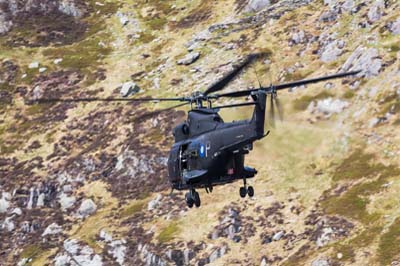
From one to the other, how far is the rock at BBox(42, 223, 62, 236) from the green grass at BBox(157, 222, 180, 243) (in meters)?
14.9

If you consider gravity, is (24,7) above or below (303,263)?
above

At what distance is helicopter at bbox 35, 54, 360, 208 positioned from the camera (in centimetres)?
3906

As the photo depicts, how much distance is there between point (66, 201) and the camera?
9669cm

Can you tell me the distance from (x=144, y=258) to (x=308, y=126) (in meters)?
31.6

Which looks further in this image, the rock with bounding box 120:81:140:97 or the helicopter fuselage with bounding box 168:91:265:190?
the rock with bounding box 120:81:140:97

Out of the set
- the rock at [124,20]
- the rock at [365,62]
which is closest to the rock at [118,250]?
the rock at [365,62]

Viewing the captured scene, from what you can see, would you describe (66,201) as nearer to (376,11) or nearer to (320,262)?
(320,262)

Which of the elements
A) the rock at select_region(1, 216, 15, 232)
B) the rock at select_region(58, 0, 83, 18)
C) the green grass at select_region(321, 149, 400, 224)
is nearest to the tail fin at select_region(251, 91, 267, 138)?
the green grass at select_region(321, 149, 400, 224)

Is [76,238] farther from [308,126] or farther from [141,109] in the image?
[308,126]

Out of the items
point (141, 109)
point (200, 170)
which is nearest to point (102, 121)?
point (141, 109)

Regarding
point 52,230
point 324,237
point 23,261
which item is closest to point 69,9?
point 52,230

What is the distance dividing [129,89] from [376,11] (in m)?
39.3

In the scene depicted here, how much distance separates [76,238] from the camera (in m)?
88.1

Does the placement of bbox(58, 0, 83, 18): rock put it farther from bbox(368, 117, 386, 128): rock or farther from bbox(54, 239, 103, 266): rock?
bbox(368, 117, 386, 128): rock
